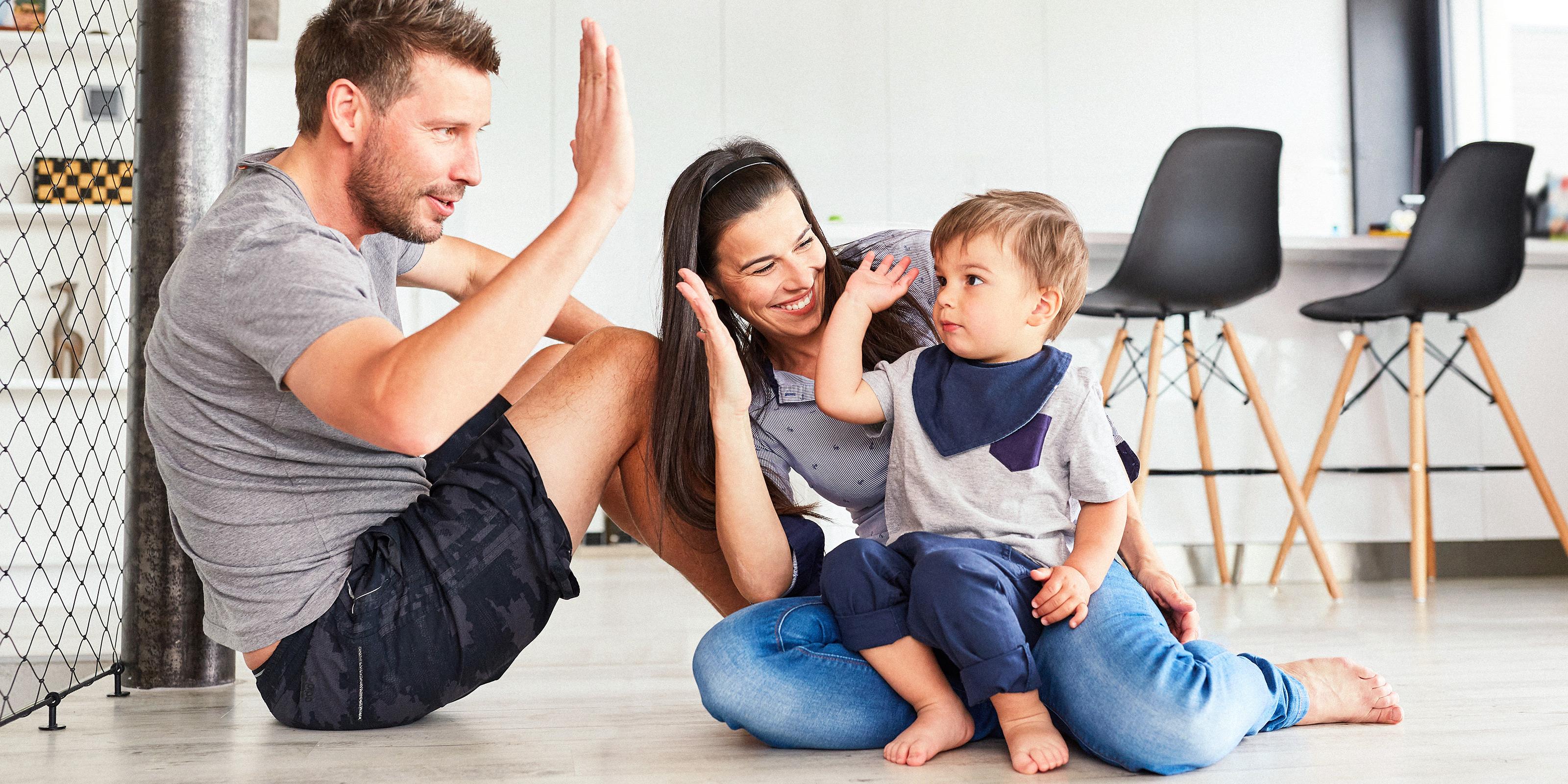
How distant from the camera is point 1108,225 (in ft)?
14.7

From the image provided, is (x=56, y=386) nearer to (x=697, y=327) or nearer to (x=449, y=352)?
(x=697, y=327)

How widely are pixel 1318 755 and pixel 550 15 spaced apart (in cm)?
386

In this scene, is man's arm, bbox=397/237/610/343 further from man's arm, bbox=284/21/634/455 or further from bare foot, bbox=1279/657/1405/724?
bare foot, bbox=1279/657/1405/724

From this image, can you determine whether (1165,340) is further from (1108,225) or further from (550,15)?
(550,15)

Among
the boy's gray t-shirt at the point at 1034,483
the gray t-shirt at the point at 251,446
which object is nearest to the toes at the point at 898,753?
the boy's gray t-shirt at the point at 1034,483

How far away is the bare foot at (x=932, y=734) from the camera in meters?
1.17

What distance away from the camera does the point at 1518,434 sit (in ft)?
9.82

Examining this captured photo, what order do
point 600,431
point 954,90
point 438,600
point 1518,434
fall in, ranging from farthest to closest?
point 954,90 → point 1518,434 → point 600,431 → point 438,600

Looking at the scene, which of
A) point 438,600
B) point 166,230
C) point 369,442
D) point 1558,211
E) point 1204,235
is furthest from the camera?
point 1558,211

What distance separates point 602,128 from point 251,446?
1.54ft

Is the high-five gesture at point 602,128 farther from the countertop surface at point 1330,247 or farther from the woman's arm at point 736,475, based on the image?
the countertop surface at point 1330,247

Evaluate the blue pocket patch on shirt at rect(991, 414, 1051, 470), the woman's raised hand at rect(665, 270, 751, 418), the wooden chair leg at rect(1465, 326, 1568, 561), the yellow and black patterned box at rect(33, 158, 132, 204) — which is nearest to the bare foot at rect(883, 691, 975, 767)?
the blue pocket patch on shirt at rect(991, 414, 1051, 470)

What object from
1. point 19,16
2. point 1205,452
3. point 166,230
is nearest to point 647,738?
point 166,230

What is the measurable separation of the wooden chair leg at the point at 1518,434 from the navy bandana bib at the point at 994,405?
2180 millimetres
